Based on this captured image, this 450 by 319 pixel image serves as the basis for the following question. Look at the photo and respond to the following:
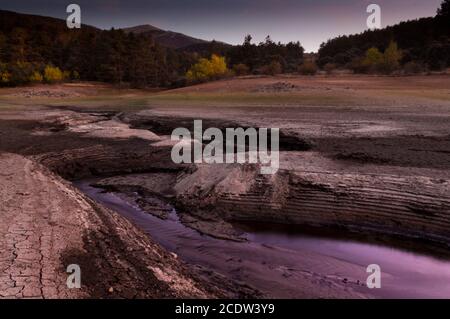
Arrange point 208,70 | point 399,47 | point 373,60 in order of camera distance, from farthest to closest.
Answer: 1. point 399,47
2. point 208,70
3. point 373,60

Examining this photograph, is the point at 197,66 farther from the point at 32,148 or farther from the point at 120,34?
the point at 32,148

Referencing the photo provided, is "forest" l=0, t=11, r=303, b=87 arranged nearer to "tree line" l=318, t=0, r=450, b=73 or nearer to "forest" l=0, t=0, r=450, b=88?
"forest" l=0, t=0, r=450, b=88

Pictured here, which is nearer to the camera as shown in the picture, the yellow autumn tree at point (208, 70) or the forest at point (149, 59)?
the forest at point (149, 59)

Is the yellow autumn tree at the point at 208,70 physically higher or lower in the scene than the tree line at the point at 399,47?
lower

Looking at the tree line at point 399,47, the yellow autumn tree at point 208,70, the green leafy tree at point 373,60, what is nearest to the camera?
the tree line at point 399,47

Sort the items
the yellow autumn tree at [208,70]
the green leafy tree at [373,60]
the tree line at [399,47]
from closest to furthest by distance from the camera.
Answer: the tree line at [399,47], the green leafy tree at [373,60], the yellow autumn tree at [208,70]

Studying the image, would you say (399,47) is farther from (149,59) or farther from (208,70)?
(149,59)

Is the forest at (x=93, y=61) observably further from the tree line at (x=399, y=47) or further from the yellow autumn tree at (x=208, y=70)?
the tree line at (x=399, y=47)

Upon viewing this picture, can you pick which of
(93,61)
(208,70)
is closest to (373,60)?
(208,70)

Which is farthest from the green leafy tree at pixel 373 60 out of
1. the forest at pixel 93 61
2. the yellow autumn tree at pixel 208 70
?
the yellow autumn tree at pixel 208 70

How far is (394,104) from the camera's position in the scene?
30812mm

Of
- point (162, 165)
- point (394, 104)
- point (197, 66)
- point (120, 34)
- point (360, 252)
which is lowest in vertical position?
point (360, 252)
